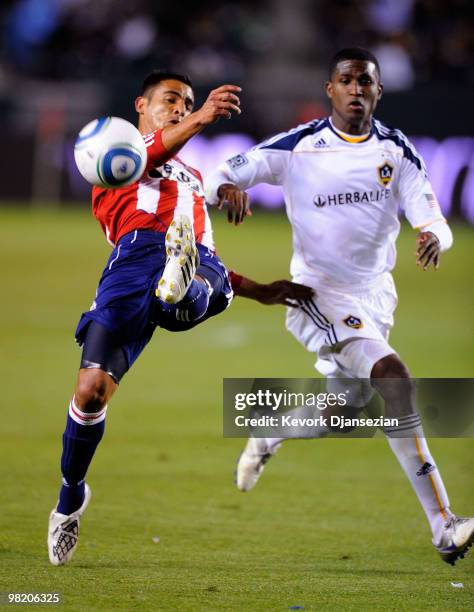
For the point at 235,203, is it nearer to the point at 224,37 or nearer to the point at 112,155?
the point at 112,155

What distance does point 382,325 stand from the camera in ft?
22.9

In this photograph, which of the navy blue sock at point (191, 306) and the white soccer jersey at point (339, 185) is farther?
the white soccer jersey at point (339, 185)

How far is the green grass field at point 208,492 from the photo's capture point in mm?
5555

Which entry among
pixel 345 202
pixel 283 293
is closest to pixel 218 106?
pixel 345 202

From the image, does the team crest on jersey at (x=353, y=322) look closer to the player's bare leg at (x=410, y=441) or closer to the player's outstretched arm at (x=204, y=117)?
the player's bare leg at (x=410, y=441)

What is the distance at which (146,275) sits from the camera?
6.02 meters

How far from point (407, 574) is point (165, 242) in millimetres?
1971

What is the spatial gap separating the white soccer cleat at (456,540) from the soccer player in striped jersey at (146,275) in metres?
1.59

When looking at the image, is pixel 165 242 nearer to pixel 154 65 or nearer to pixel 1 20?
pixel 154 65

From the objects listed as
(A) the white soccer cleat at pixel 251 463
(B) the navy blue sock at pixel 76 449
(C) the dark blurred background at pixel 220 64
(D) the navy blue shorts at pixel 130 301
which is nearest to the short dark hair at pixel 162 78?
(D) the navy blue shorts at pixel 130 301

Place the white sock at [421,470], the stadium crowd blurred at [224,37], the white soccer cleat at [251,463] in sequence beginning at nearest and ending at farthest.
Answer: the white sock at [421,470] < the white soccer cleat at [251,463] < the stadium crowd blurred at [224,37]

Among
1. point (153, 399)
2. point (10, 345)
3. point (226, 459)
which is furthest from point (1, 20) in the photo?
point (226, 459)

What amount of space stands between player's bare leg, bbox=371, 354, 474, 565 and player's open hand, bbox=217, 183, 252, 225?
105 centimetres

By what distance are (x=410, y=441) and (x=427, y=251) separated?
3.26 feet
